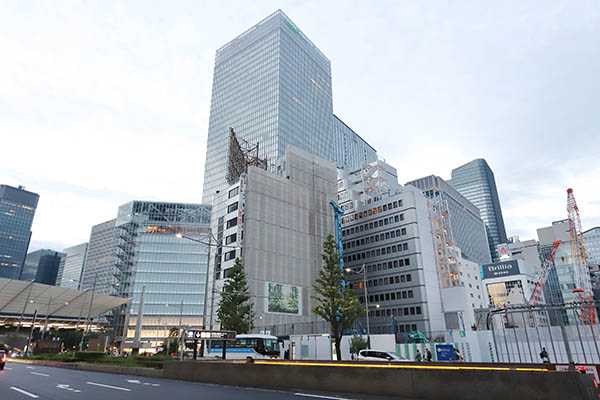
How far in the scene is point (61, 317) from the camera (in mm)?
89062

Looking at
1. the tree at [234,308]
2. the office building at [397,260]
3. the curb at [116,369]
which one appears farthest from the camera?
the office building at [397,260]

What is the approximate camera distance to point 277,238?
2694 inches

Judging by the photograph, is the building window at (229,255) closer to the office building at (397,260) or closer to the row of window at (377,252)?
the office building at (397,260)

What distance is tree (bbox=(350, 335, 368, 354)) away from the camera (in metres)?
41.8

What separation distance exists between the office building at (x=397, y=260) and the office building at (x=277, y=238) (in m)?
13.3

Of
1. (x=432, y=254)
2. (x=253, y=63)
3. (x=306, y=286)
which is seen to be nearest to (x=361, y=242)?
(x=432, y=254)

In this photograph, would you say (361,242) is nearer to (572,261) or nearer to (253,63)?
(253,63)

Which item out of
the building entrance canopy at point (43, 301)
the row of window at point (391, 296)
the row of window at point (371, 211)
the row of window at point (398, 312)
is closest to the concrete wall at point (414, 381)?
the building entrance canopy at point (43, 301)

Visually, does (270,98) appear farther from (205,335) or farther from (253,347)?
(205,335)

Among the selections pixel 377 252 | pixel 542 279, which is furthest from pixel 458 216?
pixel 377 252

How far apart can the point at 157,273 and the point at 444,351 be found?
10094 centimetres

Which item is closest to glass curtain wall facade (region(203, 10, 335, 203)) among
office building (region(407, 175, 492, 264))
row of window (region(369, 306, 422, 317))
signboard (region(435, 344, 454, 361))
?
office building (region(407, 175, 492, 264))

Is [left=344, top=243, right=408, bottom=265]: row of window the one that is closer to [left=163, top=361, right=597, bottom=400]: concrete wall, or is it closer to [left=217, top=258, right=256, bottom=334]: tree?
[left=217, top=258, right=256, bottom=334]: tree

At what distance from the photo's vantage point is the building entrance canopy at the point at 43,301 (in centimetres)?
6688
